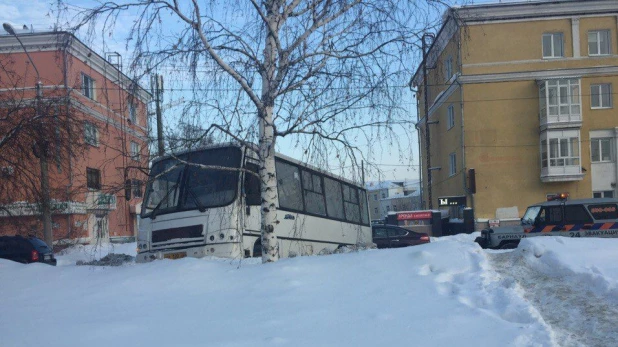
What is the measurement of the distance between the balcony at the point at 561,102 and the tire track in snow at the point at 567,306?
29.6 meters

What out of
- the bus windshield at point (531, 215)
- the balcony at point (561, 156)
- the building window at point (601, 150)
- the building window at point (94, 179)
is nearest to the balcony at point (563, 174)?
the balcony at point (561, 156)

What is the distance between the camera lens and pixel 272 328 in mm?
5605

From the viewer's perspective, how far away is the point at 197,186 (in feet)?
37.4

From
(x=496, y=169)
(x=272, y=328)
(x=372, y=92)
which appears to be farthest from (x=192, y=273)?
(x=496, y=169)

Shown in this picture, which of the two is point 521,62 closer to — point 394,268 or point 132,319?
point 394,268

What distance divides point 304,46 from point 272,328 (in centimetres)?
485

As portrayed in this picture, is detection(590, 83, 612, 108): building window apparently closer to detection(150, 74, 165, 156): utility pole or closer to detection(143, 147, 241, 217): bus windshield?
detection(143, 147, 241, 217): bus windshield

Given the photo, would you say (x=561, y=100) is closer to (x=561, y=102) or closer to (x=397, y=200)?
(x=561, y=102)

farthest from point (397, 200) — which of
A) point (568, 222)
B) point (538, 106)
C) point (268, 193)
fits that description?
point (268, 193)

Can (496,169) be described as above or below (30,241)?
above

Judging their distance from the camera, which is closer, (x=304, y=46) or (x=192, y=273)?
(x=192, y=273)

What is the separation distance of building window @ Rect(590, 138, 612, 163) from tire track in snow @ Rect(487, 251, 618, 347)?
31446 millimetres

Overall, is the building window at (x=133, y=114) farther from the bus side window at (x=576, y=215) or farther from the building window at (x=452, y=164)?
the building window at (x=452, y=164)

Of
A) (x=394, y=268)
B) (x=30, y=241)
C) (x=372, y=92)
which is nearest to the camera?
(x=394, y=268)
